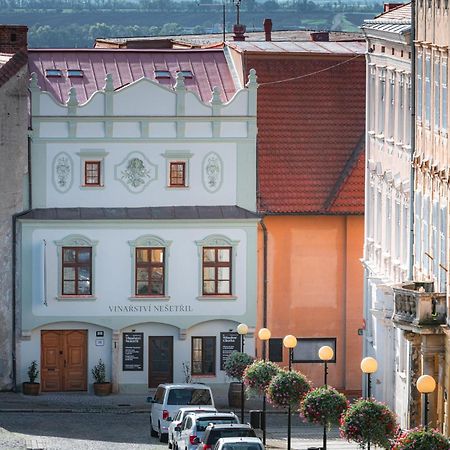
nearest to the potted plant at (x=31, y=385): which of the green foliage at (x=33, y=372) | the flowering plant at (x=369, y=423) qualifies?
the green foliage at (x=33, y=372)

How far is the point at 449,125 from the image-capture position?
49.7 m

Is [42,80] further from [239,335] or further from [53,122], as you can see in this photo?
[239,335]

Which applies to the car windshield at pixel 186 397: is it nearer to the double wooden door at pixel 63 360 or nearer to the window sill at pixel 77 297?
the double wooden door at pixel 63 360

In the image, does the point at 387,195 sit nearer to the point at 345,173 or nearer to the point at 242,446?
the point at 345,173

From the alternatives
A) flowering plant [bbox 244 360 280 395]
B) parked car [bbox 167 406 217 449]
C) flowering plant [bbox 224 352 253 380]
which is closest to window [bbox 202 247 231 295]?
flowering plant [bbox 224 352 253 380]

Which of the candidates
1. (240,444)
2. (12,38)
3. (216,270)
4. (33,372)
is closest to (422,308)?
(240,444)

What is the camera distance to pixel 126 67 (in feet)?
Result: 230

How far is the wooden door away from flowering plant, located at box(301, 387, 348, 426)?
1685cm

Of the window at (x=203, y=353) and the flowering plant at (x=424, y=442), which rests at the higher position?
the window at (x=203, y=353)

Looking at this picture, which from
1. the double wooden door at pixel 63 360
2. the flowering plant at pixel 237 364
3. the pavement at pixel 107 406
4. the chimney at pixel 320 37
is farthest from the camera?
the chimney at pixel 320 37

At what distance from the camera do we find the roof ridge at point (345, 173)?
6712 cm

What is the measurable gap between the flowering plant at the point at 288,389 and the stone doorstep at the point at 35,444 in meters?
6.33

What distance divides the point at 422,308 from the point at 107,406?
55.4ft

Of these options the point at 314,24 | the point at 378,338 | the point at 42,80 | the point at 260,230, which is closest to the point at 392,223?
the point at 378,338
